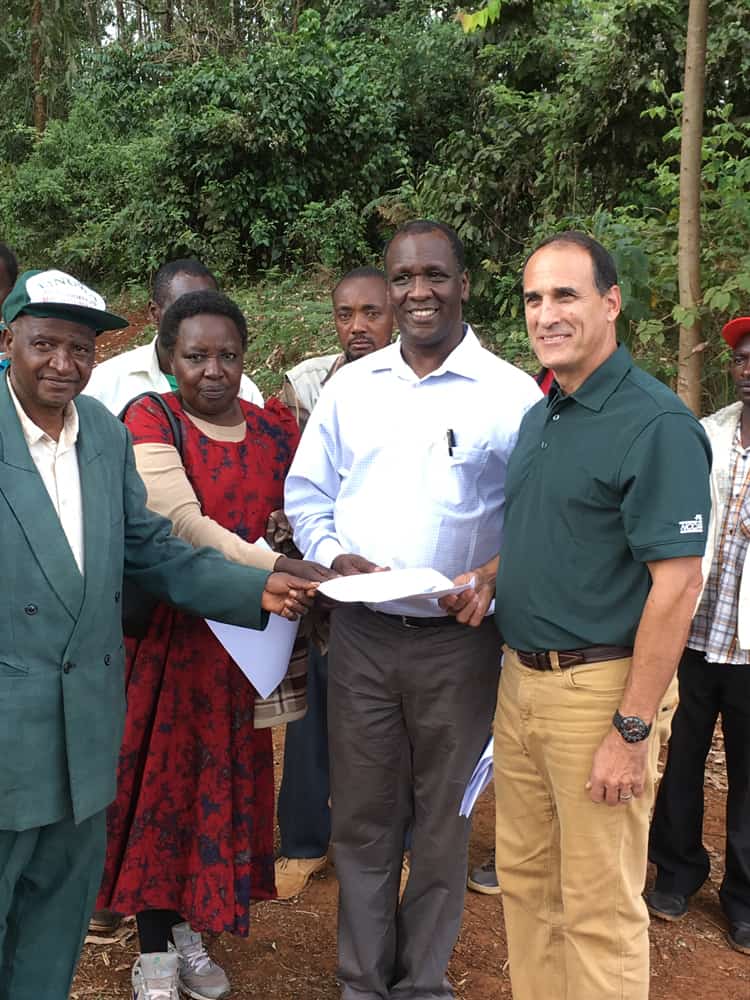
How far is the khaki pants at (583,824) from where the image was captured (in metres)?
2.68

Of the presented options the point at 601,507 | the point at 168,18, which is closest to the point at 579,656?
the point at 601,507

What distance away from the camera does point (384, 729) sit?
10.5ft

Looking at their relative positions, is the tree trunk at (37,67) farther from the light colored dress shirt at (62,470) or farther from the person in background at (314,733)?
the light colored dress shirt at (62,470)

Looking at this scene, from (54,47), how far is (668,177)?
17977mm

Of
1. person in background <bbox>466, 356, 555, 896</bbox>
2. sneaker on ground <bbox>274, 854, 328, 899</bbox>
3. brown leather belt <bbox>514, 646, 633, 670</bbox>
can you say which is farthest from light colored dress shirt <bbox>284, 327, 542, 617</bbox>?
sneaker on ground <bbox>274, 854, 328, 899</bbox>

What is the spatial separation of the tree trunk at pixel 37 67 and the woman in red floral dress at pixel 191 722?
20.0 metres

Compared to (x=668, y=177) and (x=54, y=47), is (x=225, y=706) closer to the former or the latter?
(x=668, y=177)

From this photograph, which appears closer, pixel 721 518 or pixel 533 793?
pixel 533 793

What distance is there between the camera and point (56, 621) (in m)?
2.50

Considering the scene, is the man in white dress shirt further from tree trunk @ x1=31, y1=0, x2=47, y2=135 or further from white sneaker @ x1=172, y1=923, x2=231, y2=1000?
tree trunk @ x1=31, y1=0, x2=47, y2=135

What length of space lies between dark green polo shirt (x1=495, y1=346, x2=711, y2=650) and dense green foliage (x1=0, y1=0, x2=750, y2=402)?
2949 millimetres

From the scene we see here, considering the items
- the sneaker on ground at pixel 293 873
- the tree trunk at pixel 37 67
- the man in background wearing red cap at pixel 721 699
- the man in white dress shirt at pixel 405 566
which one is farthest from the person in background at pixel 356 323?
the tree trunk at pixel 37 67

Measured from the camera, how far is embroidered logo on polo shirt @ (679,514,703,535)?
247 centimetres

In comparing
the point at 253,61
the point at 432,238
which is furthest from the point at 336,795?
the point at 253,61
